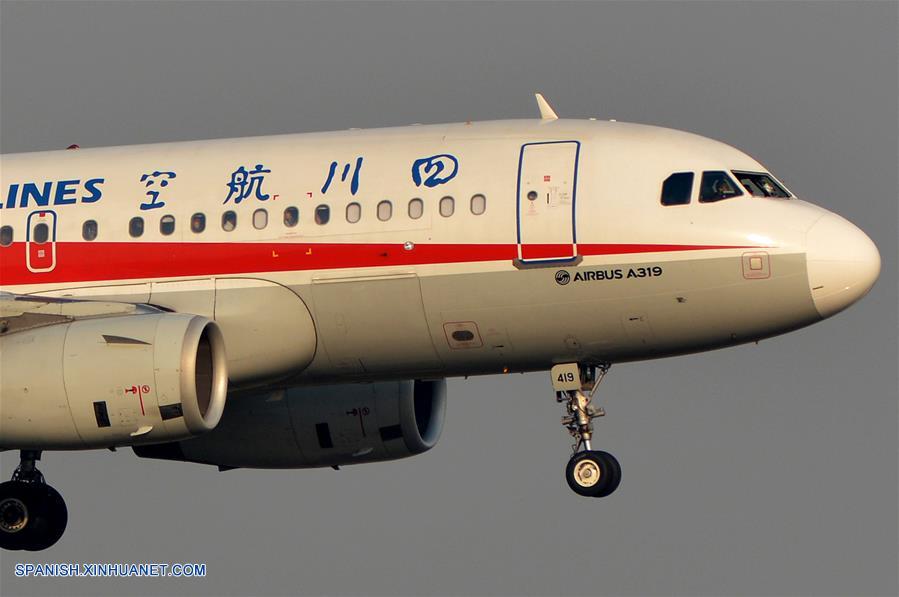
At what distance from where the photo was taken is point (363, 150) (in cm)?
3769

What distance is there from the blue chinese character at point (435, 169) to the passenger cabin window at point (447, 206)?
28 cm

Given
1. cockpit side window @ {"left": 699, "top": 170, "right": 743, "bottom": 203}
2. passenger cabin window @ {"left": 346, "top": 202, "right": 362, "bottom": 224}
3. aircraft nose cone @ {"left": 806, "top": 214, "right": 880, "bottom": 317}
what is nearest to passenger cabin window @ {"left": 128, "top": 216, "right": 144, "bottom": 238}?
passenger cabin window @ {"left": 346, "top": 202, "right": 362, "bottom": 224}

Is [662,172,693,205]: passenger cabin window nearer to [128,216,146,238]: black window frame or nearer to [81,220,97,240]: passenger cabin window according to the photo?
[128,216,146,238]: black window frame

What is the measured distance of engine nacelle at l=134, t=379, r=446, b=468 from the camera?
41.6 meters

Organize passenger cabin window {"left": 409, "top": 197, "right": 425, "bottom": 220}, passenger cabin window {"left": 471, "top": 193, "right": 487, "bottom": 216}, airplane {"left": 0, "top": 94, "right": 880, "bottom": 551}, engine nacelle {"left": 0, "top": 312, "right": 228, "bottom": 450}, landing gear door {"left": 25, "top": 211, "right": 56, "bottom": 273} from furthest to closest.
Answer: landing gear door {"left": 25, "top": 211, "right": 56, "bottom": 273}
passenger cabin window {"left": 409, "top": 197, "right": 425, "bottom": 220}
passenger cabin window {"left": 471, "top": 193, "right": 487, "bottom": 216}
airplane {"left": 0, "top": 94, "right": 880, "bottom": 551}
engine nacelle {"left": 0, "top": 312, "right": 228, "bottom": 450}

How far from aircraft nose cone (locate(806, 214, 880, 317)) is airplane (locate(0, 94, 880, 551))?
0.03 m

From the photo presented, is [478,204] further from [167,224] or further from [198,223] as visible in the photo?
[167,224]

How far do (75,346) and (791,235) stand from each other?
9.71 m

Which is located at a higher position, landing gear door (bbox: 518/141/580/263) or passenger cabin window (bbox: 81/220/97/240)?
passenger cabin window (bbox: 81/220/97/240)

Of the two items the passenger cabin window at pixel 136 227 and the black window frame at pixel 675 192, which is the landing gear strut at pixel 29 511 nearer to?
the passenger cabin window at pixel 136 227

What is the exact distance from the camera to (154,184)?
1511 inches

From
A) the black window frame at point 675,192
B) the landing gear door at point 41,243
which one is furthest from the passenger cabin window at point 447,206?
the landing gear door at point 41,243

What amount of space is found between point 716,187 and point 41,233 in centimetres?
972

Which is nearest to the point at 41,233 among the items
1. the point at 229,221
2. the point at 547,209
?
the point at 229,221
